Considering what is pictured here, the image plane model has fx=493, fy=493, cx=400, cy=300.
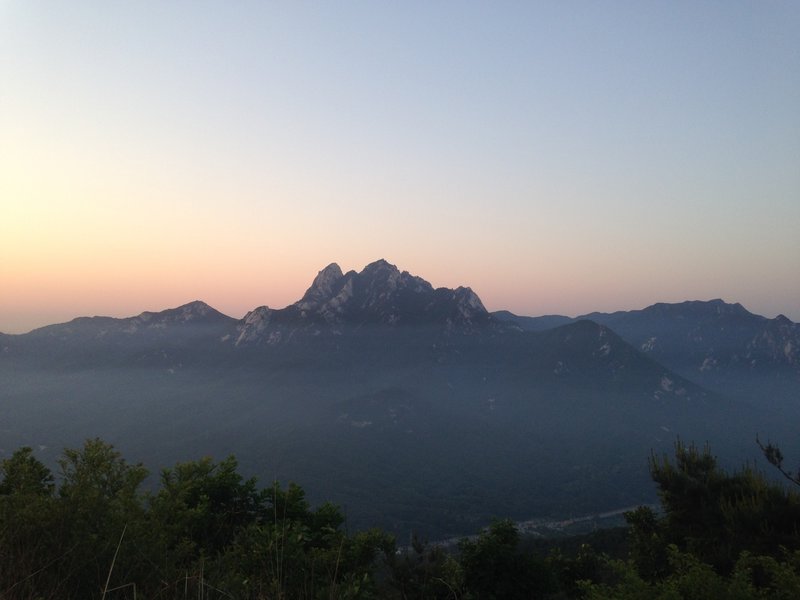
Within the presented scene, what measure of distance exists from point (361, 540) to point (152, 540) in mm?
14563

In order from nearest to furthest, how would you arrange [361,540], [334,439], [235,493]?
[361,540]
[235,493]
[334,439]

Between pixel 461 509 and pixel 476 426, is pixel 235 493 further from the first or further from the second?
pixel 476 426

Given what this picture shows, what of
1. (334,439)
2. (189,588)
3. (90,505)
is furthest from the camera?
(334,439)

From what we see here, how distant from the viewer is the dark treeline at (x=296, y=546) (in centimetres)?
538

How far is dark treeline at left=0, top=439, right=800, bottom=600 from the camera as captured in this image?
538cm

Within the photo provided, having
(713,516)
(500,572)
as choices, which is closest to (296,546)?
(500,572)

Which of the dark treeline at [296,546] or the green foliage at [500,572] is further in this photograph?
the green foliage at [500,572]

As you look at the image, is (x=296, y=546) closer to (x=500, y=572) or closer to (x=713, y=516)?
(x=500, y=572)

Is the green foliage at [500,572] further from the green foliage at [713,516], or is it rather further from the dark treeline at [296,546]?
the green foliage at [713,516]

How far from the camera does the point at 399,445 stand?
A: 174 m

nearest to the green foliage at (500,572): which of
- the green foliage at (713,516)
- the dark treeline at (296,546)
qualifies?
the dark treeline at (296,546)

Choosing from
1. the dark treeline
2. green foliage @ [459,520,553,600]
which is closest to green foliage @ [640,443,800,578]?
the dark treeline

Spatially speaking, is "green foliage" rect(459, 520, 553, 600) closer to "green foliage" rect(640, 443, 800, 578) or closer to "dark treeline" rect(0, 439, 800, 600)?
"dark treeline" rect(0, 439, 800, 600)

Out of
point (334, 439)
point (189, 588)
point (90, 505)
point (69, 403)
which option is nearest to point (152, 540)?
point (90, 505)
